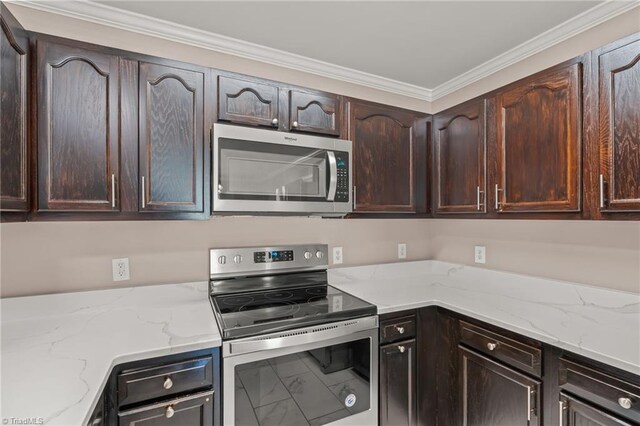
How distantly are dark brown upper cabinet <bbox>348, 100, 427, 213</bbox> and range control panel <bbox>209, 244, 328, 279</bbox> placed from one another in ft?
1.42

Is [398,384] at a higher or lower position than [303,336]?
lower

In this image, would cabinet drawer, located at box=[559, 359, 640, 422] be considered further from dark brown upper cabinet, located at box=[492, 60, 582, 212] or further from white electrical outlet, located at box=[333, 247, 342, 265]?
white electrical outlet, located at box=[333, 247, 342, 265]

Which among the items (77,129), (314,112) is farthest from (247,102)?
(77,129)

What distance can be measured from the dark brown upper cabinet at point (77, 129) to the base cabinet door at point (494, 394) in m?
1.91

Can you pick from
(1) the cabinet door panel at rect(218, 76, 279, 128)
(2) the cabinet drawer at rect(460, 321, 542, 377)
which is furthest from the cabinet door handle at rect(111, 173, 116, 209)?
(2) the cabinet drawer at rect(460, 321, 542, 377)

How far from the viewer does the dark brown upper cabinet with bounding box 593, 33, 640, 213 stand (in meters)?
1.23

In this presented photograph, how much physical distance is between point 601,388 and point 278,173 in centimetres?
159

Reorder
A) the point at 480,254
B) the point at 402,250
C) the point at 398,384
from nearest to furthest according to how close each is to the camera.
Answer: the point at 398,384
the point at 480,254
the point at 402,250

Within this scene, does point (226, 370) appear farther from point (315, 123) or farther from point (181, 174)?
point (315, 123)

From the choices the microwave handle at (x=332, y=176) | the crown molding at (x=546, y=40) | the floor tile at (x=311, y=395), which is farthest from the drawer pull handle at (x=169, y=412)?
the crown molding at (x=546, y=40)

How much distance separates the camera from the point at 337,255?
2227mm

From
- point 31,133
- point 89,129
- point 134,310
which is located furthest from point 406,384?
point 31,133

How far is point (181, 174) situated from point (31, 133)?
577 mm

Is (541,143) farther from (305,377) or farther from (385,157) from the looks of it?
(305,377)
